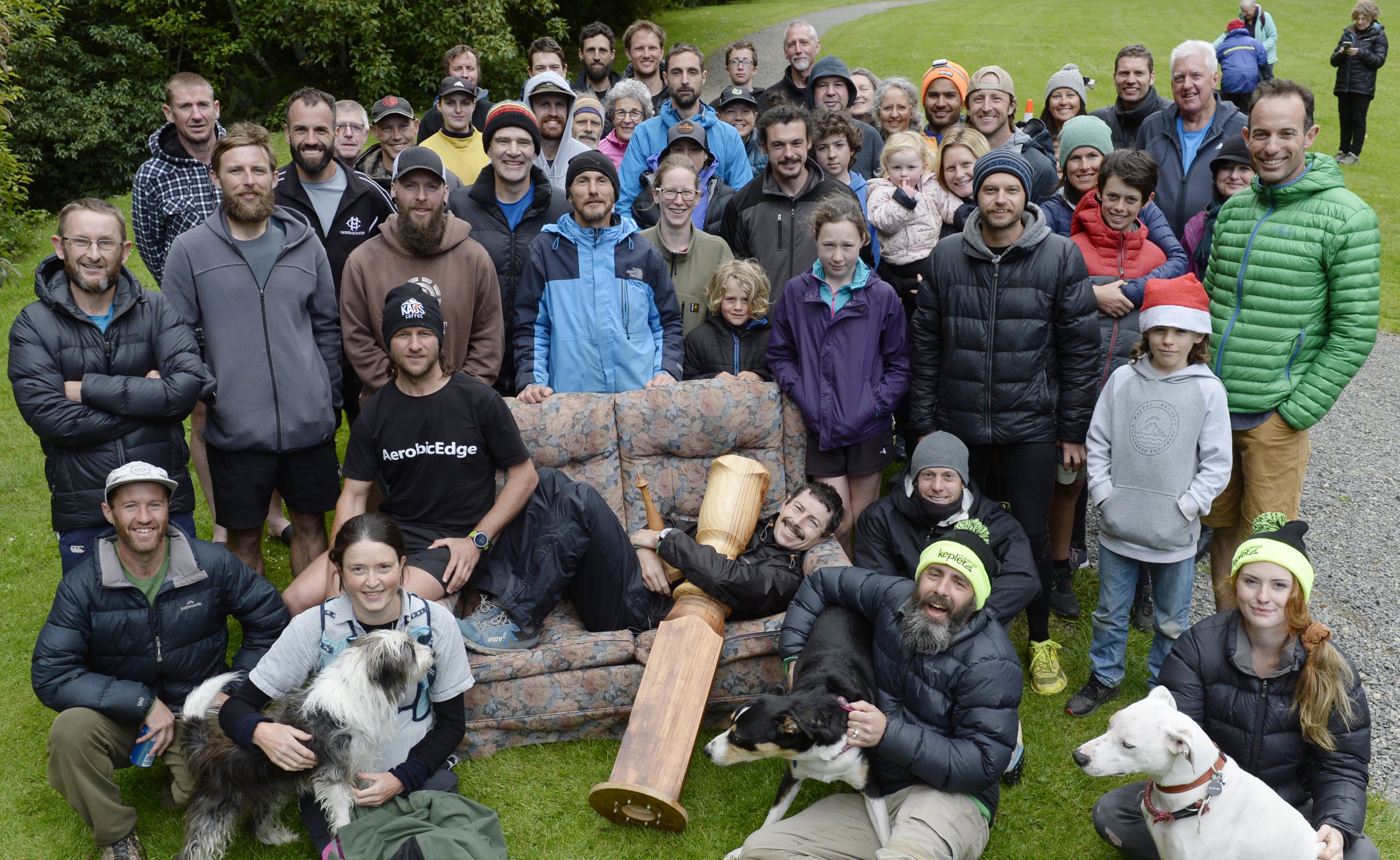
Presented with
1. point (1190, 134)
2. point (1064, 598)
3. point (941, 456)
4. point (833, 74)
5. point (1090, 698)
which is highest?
point (833, 74)

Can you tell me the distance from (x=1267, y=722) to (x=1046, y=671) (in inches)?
58.8

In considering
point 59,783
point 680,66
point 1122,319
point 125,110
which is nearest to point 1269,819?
point 1122,319

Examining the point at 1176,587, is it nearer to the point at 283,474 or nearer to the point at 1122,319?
the point at 1122,319

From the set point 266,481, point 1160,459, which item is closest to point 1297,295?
point 1160,459

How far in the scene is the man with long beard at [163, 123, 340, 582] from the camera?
5.10m

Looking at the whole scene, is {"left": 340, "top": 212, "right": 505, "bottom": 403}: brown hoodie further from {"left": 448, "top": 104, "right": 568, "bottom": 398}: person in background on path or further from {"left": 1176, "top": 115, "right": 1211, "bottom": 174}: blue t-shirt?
{"left": 1176, "top": 115, "right": 1211, "bottom": 174}: blue t-shirt

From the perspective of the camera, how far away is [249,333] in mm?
5125

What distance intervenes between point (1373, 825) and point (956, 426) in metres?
2.54

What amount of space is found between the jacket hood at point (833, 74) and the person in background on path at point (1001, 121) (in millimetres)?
1084

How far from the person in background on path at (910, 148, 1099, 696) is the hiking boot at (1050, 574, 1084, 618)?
1.51ft

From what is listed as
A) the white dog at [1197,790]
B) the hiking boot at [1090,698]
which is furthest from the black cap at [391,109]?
the white dog at [1197,790]

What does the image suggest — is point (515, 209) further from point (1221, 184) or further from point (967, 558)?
point (1221, 184)

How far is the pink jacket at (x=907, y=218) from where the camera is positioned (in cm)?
634

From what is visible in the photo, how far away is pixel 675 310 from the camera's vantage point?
6.06 m
